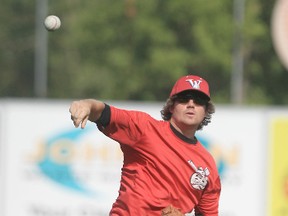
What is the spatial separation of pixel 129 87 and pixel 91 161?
1330 centimetres

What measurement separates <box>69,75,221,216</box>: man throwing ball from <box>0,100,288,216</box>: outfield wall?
6.32 meters

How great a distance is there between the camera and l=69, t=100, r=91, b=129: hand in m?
5.50

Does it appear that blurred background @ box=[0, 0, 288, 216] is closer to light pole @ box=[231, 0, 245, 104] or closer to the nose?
light pole @ box=[231, 0, 245, 104]

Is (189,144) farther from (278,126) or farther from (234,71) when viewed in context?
(234,71)

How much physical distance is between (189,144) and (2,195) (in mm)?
6670

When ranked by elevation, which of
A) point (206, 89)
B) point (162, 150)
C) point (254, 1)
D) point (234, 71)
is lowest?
point (162, 150)

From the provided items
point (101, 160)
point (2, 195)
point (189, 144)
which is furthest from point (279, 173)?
point (189, 144)

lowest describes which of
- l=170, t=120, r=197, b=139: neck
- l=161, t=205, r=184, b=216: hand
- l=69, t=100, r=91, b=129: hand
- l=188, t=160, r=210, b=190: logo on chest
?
l=161, t=205, r=184, b=216: hand

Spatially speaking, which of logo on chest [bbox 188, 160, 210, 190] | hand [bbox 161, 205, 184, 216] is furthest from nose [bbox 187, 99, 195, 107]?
hand [bbox 161, 205, 184, 216]

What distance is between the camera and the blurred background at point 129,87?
12852 millimetres

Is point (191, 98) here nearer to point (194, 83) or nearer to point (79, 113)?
point (194, 83)

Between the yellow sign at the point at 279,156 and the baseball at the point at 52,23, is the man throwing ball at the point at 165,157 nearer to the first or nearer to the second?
the baseball at the point at 52,23

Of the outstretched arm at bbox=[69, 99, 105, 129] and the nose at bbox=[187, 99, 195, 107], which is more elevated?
the nose at bbox=[187, 99, 195, 107]

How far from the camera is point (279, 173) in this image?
1331 cm
